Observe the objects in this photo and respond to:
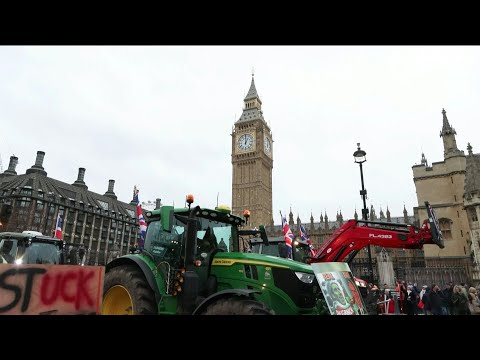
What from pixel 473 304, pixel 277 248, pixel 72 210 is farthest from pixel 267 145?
pixel 277 248

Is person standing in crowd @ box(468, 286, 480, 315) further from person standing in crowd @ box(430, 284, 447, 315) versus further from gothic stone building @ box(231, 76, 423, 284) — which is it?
gothic stone building @ box(231, 76, 423, 284)

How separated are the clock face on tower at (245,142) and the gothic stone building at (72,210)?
33.3m

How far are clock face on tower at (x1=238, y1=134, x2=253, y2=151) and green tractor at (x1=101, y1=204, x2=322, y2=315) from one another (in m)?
76.3

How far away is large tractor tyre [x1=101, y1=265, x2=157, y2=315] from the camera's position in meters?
5.61

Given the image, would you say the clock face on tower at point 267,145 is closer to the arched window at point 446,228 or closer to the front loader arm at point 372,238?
the arched window at point 446,228

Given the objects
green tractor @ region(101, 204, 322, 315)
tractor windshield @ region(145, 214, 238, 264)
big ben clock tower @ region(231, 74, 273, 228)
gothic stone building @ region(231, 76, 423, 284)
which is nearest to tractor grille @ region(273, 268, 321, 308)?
green tractor @ region(101, 204, 322, 315)

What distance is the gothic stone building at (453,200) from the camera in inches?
1104

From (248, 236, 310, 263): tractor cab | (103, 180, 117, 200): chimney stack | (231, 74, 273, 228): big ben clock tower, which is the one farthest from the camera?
(103, 180, 117, 200): chimney stack

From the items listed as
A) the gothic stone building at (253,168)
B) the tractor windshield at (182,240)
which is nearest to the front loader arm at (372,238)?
the tractor windshield at (182,240)

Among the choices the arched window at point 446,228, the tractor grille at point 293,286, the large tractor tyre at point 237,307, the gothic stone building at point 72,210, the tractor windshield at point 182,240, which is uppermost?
the gothic stone building at point 72,210

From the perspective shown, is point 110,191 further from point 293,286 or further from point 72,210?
point 293,286
